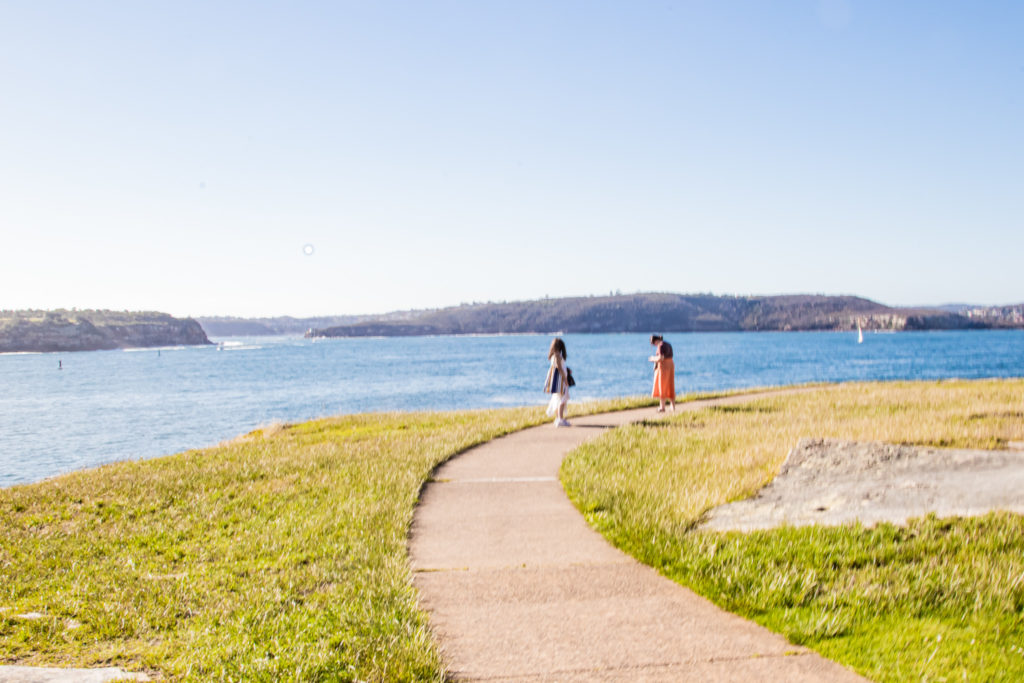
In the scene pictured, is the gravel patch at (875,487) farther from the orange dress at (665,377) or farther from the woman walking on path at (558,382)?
the orange dress at (665,377)

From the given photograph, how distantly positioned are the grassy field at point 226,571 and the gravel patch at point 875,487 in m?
3.81

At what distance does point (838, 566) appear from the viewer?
19.6 ft

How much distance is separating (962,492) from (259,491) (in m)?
9.25

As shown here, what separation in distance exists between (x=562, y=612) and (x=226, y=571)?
138 inches

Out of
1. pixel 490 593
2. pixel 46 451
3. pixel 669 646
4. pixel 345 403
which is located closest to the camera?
pixel 669 646

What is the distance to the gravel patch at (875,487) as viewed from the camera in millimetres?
7402

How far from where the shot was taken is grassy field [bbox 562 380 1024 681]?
178 inches

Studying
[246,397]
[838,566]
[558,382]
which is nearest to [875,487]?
[838,566]

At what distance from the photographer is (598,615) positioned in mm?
5188

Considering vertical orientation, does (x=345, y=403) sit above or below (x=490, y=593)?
Answer: below

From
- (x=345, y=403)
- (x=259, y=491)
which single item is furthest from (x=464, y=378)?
(x=259, y=491)

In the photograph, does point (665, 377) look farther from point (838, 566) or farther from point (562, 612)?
point (562, 612)

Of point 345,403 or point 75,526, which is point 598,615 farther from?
point 345,403

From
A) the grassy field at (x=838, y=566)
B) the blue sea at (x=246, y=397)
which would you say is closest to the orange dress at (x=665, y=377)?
the grassy field at (x=838, y=566)
